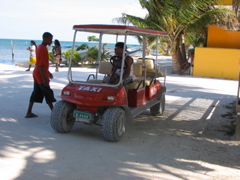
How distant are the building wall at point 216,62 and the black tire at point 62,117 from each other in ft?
39.5

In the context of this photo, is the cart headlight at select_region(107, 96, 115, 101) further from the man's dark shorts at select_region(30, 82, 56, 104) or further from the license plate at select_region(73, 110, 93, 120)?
the man's dark shorts at select_region(30, 82, 56, 104)

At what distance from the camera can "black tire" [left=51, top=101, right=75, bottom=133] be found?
18.9 feet

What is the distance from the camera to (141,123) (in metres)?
7.20

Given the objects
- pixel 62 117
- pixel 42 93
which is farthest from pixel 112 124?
pixel 42 93

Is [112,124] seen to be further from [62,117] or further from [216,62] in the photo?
[216,62]

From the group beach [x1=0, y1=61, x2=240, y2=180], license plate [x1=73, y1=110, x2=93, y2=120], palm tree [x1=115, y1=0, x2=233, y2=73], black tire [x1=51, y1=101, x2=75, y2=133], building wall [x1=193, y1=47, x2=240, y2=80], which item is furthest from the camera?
building wall [x1=193, y1=47, x2=240, y2=80]

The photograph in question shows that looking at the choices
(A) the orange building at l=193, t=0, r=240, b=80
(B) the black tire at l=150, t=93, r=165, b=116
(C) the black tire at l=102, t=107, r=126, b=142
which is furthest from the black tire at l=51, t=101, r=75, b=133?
(A) the orange building at l=193, t=0, r=240, b=80

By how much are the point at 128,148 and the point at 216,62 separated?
40.8 feet

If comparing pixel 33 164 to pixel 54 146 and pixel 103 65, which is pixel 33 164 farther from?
pixel 103 65

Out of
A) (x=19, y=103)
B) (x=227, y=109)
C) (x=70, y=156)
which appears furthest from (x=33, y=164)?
(x=227, y=109)

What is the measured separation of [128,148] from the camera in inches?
211

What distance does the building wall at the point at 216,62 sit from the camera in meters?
16.2

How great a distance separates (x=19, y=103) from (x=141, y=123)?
3328 mm

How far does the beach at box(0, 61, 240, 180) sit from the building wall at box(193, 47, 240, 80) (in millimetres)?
8388
